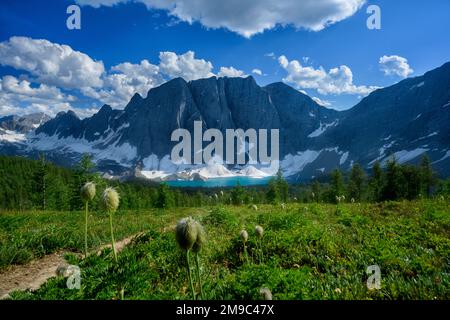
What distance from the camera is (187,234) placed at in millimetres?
3359

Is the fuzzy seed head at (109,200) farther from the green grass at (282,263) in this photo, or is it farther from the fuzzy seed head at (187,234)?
the fuzzy seed head at (187,234)

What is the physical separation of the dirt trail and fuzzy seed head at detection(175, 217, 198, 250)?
395 cm

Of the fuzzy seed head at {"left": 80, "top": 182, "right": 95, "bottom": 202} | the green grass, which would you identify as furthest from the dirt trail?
the fuzzy seed head at {"left": 80, "top": 182, "right": 95, "bottom": 202}

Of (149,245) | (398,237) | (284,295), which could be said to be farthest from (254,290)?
(398,237)

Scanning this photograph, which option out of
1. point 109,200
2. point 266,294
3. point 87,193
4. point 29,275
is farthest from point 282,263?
point 29,275

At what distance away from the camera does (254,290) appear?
3803 millimetres

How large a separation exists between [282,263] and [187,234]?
10.5 ft

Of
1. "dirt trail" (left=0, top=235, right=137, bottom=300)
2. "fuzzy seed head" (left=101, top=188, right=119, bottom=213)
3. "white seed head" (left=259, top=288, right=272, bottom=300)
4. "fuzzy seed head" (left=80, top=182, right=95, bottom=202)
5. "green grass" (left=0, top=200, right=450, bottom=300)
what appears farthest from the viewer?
"dirt trail" (left=0, top=235, right=137, bottom=300)

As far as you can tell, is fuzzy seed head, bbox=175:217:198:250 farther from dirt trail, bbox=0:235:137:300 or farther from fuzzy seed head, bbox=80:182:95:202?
dirt trail, bbox=0:235:137:300

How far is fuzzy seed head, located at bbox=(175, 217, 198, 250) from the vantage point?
3.35 m

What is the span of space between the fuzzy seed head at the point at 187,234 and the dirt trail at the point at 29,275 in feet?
13.0

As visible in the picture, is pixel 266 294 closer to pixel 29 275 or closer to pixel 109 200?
pixel 109 200
